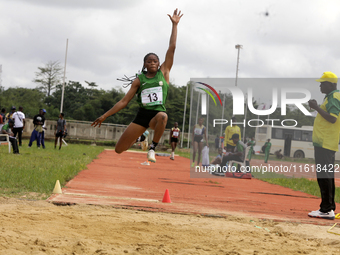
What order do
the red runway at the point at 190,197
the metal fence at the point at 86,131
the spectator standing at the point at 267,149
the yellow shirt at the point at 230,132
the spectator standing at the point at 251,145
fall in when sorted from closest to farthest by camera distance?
the red runway at the point at 190,197, the yellow shirt at the point at 230,132, the spectator standing at the point at 251,145, the spectator standing at the point at 267,149, the metal fence at the point at 86,131

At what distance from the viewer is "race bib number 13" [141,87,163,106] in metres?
5.51

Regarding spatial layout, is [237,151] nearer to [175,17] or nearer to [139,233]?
[175,17]

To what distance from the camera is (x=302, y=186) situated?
38.5 feet

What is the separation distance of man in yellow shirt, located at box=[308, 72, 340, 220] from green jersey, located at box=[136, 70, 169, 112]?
9.65 ft

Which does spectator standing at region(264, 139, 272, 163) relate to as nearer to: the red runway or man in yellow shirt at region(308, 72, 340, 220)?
the red runway

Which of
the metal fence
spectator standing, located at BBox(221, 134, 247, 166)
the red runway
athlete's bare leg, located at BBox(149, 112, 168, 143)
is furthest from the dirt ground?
the metal fence

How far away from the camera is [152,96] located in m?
5.52

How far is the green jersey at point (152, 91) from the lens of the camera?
5.52m

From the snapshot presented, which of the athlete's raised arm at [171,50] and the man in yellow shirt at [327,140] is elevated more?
the athlete's raised arm at [171,50]

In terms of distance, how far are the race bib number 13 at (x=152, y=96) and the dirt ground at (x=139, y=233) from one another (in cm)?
172

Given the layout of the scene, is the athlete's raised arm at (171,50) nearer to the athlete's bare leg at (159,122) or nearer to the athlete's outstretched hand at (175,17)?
the athlete's outstretched hand at (175,17)

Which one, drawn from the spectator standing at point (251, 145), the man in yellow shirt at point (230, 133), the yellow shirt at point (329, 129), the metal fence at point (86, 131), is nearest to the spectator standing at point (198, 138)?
the man in yellow shirt at point (230, 133)

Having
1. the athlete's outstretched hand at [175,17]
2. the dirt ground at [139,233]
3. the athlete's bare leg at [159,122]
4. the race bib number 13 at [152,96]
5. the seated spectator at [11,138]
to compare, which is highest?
the athlete's outstretched hand at [175,17]

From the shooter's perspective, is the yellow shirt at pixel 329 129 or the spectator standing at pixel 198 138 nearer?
the yellow shirt at pixel 329 129
